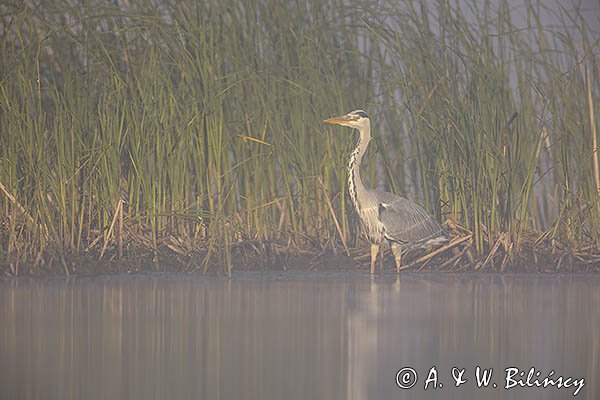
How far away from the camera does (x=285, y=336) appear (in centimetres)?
562

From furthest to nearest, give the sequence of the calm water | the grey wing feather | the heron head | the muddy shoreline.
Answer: the heron head, the grey wing feather, the muddy shoreline, the calm water

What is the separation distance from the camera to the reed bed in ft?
27.3

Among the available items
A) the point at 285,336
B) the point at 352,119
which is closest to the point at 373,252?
the point at 352,119

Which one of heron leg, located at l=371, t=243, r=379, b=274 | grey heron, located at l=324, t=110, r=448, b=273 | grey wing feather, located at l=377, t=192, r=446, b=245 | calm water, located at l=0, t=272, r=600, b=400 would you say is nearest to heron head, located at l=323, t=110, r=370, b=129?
grey heron, located at l=324, t=110, r=448, b=273

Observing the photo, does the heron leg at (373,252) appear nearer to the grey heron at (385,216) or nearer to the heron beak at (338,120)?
the grey heron at (385,216)

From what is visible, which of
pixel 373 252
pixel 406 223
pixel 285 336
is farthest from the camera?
pixel 373 252

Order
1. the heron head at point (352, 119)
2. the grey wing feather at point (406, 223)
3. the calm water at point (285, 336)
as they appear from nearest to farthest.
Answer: the calm water at point (285, 336) < the grey wing feather at point (406, 223) < the heron head at point (352, 119)

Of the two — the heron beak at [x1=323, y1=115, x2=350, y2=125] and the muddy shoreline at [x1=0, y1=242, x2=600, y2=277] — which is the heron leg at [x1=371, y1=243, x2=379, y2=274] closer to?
the muddy shoreline at [x1=0, y1=242, x2=600, y2=277]

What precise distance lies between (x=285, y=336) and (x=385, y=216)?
10.3ft

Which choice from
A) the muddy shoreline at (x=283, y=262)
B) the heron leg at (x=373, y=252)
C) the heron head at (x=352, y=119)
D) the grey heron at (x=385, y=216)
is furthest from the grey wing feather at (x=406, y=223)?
the heron head at (x=352, y=119)

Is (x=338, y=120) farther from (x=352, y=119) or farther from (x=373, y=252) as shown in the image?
(x=373, y=252)

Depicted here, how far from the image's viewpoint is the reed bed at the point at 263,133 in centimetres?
834

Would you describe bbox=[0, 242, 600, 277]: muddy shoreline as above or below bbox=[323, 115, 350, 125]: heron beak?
below

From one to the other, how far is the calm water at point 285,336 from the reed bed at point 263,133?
22.4 inches
